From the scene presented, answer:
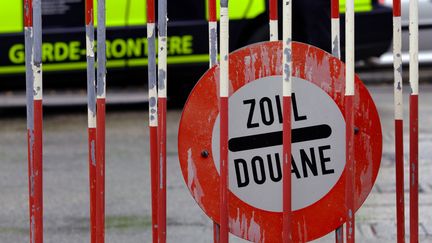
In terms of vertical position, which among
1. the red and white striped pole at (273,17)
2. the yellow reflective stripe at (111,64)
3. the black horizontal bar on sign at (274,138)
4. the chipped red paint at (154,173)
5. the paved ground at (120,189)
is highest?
the red and white striped pole at (273,17)

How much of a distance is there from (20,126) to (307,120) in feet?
22.2

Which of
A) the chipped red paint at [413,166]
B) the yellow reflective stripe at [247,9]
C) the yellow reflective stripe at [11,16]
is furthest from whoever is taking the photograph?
the yellow reflective stripe at [247,9]

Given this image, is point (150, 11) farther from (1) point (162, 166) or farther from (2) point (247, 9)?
(2) point (247, 9)

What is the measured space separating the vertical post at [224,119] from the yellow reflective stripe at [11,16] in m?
6.59

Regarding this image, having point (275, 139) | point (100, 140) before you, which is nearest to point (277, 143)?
point (275, 139)

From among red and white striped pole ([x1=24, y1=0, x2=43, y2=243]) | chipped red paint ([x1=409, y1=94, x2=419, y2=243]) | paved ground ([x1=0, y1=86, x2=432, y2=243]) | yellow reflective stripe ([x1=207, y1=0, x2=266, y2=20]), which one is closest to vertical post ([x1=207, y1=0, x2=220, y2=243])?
red and white striped pole ([x1=24, y1=0, x2=43, y2=243])

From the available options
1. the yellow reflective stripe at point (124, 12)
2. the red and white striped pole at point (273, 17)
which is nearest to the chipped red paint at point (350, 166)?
the red and white striped pole at point (273, 17)

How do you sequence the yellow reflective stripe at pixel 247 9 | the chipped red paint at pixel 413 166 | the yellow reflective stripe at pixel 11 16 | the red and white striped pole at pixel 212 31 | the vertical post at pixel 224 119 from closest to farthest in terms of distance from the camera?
the vertical post at pixel 224 119
the red and white striped pole at pixel 212 31
the chipped red paint at pixel 413 166
the yellow reflective stripe at pixel 11 16
the yellow reflective stripe at pixel 247 9

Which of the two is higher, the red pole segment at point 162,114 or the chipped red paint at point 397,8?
the chipped red paint at point 397,8

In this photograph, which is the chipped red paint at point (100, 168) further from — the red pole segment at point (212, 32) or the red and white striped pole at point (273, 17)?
the red and white striped pole at point (273, 17)

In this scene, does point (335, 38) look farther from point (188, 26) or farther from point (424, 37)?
point (424, 37)

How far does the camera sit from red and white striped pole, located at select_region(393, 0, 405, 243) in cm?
468

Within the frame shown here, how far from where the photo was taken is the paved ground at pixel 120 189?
21.2 feet

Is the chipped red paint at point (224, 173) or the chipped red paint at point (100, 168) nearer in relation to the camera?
the chipped red paint at point (224, 173)
